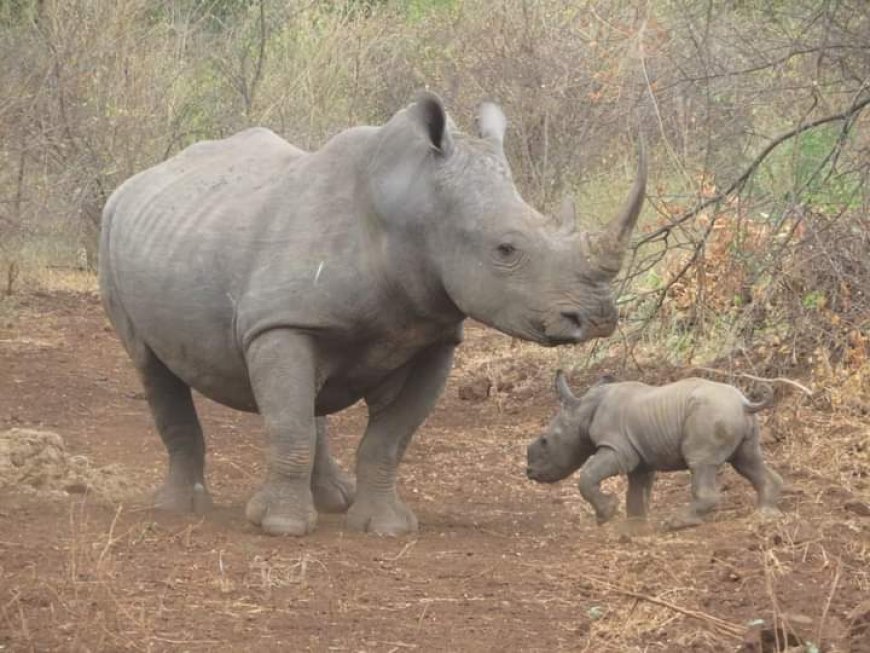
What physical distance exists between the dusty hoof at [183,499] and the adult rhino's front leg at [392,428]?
86cm

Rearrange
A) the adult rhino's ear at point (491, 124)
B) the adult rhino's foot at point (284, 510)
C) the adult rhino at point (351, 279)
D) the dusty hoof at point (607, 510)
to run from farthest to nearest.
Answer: the dusty hoof at point (607, 510), the adult rhino's ear at point (491, 124), the adult rhino's foot at point (284, 510), the adult rhino at point (351, 279)

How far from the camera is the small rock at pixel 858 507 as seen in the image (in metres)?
7.64

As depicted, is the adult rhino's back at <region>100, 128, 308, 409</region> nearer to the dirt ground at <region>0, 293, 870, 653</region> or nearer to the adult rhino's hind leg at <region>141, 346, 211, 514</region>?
the adult rhino's hind leg at <region>141, 346, 211, 514</region>

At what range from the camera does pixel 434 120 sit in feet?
23.6

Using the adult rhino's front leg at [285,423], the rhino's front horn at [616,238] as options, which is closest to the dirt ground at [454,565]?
the adult rhino's front leg at [285,423]

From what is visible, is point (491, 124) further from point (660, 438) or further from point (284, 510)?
point (284, 510)

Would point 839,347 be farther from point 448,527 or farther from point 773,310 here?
point 448,527

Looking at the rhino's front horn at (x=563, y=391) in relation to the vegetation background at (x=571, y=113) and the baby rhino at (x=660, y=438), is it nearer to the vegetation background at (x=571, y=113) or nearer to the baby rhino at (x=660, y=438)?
the baby rhino at (x=660, y=438)

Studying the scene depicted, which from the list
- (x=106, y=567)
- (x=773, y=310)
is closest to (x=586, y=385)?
(x=773, y=310)

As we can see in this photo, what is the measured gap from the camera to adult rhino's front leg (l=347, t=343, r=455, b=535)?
7.71m

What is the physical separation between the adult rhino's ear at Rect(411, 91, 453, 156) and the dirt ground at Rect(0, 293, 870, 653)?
1.59 m

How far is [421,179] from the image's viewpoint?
7156mm

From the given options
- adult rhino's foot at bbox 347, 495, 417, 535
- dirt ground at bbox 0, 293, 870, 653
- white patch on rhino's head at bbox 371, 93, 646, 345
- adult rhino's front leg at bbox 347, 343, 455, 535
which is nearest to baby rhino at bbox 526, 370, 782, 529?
dirt ground at bbox 0, 293, 870, 653

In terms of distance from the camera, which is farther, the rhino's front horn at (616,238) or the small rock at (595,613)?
the rhino's front horn at (616,238)
